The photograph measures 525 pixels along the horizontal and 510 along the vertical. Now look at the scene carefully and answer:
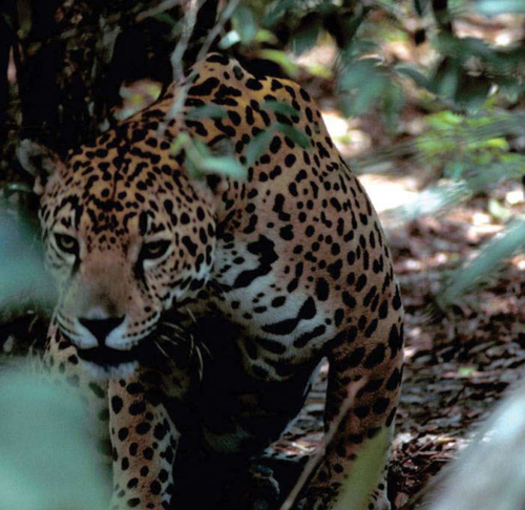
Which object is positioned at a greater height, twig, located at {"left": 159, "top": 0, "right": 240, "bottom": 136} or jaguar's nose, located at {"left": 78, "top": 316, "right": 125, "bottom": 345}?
twig, located at {"left": 159, "top": 0, "right": 240, "bottom": 136}

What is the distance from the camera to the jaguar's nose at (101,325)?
177 inches

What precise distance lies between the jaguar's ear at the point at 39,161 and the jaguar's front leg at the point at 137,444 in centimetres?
99

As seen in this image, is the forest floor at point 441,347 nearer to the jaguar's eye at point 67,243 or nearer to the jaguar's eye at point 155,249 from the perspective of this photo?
the jaguar's eye at point 155,249

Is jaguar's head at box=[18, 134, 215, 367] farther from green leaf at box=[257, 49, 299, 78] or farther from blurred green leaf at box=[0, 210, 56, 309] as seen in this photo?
green leaf at box=[257, 49, 299, 78]

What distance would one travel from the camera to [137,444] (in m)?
5.44

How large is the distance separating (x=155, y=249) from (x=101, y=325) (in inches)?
16.7

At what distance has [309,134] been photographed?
535 centimetres

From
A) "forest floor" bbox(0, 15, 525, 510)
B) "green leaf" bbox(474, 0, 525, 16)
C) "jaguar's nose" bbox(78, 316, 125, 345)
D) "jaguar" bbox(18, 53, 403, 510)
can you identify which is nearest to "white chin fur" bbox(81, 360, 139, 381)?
"jaguar" bbox(18, 53, 403, 510)

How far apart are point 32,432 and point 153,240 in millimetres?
1992

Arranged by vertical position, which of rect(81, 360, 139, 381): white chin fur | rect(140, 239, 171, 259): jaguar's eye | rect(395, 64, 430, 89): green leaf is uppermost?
rect(395, 64, 430, 89): green leaf

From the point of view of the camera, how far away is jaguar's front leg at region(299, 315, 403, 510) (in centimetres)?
543

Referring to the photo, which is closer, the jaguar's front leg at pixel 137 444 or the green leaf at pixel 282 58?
the jaguar's front leg at pixel 137 444

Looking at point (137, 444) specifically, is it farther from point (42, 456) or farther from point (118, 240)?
point (42, 456)

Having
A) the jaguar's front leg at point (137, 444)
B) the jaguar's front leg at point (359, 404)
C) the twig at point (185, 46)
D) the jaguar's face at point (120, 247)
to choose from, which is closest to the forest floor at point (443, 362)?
the jaguar's front leg at point (359, 404)
